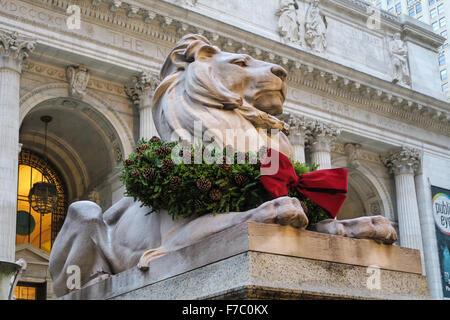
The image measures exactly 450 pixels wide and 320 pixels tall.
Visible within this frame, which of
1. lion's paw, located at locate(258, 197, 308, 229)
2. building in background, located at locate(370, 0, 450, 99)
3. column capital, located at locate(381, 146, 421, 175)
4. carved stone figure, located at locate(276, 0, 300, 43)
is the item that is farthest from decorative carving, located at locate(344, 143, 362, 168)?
building in background, located at locate(370, 0, 450, 99)

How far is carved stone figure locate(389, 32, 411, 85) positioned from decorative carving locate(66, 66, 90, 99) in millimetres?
14275

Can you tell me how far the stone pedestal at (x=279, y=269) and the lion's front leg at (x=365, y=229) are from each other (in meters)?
0.05

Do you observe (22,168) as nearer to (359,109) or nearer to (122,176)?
(359,109)

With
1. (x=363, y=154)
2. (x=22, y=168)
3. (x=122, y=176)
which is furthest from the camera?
(x=363, y=154)

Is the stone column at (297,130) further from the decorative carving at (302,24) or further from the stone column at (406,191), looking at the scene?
the stone column at (406,191)

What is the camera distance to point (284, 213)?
→ 12.3 feet

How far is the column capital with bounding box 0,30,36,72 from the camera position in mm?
17984

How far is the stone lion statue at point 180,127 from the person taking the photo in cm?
460

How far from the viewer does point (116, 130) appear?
69.8 ft

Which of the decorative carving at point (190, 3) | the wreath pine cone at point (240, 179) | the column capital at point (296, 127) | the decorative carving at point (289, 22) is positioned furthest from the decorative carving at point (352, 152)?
the wreath pine cone at point (240, 179)

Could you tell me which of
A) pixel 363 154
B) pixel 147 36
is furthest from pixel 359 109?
pixel 147 36

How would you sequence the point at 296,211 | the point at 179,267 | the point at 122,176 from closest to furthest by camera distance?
the point at 296,211 → the point at 179,267 → the point at 122,176

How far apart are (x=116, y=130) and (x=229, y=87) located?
1672 cm
